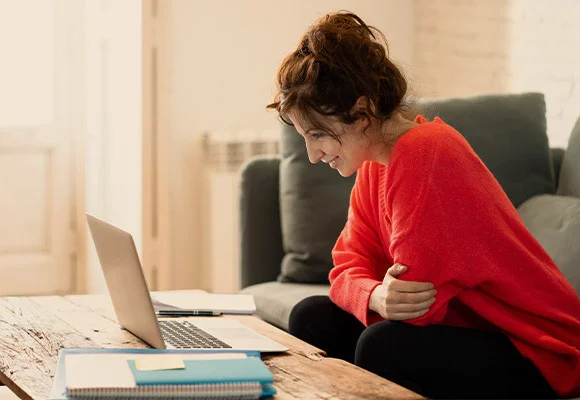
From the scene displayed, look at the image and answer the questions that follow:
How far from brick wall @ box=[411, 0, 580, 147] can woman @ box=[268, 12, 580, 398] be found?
1.32 meters

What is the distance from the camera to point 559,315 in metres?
1.64

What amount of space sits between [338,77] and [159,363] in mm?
621

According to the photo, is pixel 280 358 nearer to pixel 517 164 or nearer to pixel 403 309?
pixel 403 309

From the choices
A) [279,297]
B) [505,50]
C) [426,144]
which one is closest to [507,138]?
[279,297]

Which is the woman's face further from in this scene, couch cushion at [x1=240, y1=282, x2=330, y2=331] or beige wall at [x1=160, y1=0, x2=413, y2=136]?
beige wall at [x1=160, y1=0, x2=413, y2=136]

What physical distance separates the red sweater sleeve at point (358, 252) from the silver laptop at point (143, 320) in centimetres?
23

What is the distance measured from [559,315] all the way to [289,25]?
2.64 m

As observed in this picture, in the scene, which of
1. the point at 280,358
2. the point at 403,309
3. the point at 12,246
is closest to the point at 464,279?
the point at 403,309

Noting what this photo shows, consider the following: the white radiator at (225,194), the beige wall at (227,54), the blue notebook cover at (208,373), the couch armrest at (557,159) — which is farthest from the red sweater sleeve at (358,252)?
the beige wall at (227,54)

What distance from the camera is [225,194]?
3.83 m

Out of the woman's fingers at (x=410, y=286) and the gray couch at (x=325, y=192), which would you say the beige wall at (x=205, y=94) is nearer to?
the gray couch at (x=325, y=192)

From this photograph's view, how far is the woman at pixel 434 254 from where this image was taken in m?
1.58

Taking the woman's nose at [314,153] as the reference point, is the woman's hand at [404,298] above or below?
below

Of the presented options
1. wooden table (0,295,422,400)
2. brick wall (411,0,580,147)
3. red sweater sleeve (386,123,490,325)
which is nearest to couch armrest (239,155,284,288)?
brick wall (411,0,580,147)
